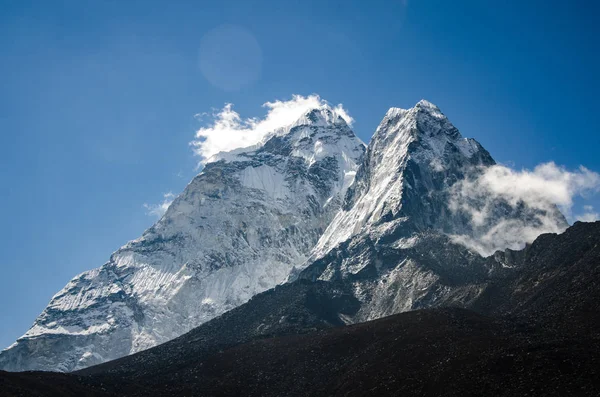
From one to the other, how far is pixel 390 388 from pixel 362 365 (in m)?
22.6

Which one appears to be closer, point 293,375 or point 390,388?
point 390,388

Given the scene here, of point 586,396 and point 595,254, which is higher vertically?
point 595,254

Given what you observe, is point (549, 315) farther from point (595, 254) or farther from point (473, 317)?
point (595, 254)

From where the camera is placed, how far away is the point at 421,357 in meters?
134

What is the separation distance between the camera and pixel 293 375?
153000 mm

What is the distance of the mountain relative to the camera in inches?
4375

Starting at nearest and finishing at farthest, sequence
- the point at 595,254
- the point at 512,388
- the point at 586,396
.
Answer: the point at 586,396 → the point at 512,388 → the point at 595,254

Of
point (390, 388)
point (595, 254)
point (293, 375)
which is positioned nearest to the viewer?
point (390, 388)

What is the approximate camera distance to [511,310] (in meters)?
178

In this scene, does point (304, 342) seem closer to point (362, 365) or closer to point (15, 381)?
point (362, 365)

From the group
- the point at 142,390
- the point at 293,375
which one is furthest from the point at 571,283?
the point at 142,390

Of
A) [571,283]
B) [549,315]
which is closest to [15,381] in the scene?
[549,315]

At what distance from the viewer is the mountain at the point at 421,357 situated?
11112 centimetres

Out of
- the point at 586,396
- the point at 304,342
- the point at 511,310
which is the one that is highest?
the point at 511,310
